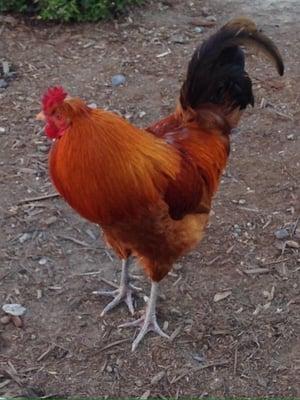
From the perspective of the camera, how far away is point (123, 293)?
4.33m

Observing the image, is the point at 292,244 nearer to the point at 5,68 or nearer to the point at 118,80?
the point at 118,80

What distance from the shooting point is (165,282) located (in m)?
4.45

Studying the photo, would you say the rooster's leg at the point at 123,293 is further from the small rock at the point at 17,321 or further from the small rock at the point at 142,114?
the small rock at the point at 142,114

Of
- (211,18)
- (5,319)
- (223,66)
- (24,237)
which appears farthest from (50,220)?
(211,18)

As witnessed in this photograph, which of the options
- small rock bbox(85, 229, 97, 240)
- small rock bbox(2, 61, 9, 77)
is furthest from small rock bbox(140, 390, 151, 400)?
small rock bbox(2, 61, 9, 77)

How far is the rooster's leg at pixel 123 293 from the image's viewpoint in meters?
4.30

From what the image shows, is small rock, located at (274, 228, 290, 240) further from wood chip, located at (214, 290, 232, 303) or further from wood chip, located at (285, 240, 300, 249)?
wood chip, located at (214, 290, 232, 303)

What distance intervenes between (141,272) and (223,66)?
4.23ft

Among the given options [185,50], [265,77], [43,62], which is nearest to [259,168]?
[265,77]

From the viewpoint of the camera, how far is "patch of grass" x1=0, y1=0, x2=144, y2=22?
6465mm

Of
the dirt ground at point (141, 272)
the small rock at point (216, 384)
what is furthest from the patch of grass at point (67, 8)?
the small rock at point (216, 384)

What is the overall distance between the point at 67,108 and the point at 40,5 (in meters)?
3.40

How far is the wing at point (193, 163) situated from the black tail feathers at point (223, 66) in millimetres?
142

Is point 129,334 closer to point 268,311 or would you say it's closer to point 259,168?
point 268,311
